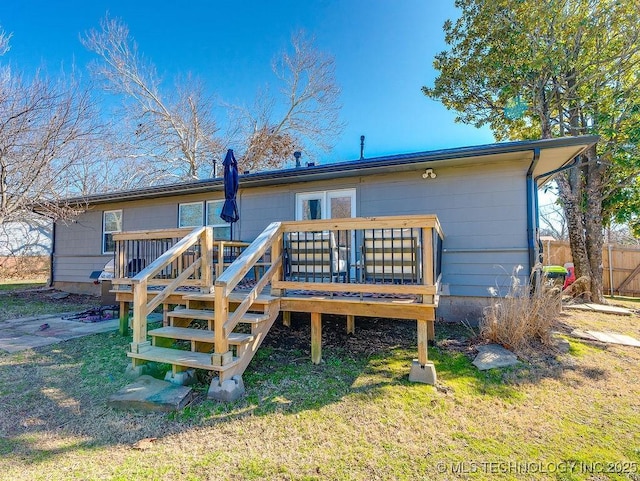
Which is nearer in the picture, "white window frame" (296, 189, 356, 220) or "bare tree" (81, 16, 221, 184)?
"white window frame" (296, 189, 356, 220)

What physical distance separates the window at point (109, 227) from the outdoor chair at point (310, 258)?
759 cm

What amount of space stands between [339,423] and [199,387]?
4.93 feet

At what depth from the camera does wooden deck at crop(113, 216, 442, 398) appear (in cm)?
337

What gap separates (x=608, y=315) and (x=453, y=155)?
523cm

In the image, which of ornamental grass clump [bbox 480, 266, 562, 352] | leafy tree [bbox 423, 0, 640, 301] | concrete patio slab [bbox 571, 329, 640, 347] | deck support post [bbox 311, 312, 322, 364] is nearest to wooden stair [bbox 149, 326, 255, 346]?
deck support post [bbox 311, 312, 322, 364]

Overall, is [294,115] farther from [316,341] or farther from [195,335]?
[195,335]

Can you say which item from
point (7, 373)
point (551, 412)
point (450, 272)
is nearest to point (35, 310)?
point (7, 373)

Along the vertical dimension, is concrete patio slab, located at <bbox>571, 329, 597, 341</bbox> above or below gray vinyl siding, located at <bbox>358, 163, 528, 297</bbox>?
below

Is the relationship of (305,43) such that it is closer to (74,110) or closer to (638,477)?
(74,110)

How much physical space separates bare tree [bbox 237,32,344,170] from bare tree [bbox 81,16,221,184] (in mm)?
2141

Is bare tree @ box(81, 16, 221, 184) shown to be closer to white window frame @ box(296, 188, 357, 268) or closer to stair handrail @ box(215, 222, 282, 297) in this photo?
white window frame @ box(296, 188, 357, 268)

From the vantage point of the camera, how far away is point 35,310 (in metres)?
7.75

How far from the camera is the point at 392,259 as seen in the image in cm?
390

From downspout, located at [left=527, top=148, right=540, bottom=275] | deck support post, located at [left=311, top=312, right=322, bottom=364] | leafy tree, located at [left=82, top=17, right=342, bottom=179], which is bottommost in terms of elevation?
deck support post, located at [left=311, top=312, right=322, bottom=364]
